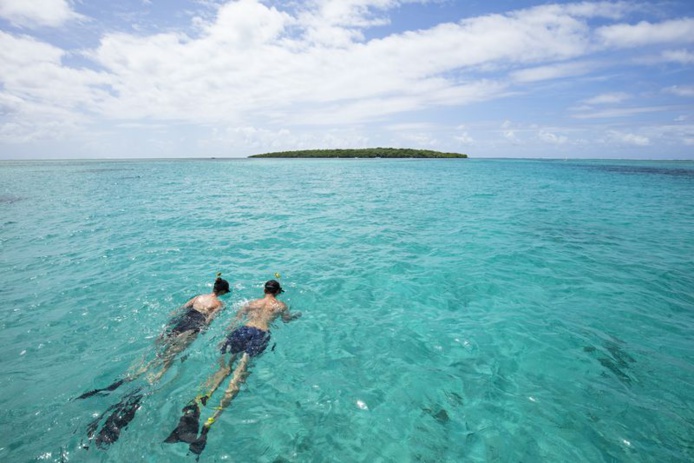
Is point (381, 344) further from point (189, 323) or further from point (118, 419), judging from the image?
point (118, 419)

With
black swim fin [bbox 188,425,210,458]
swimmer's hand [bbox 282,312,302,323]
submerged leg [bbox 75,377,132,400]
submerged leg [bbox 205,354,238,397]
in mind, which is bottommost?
black swim fin [bbox 188,425,210,458]

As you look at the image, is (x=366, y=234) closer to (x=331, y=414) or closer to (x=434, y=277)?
(x=434, y=277)

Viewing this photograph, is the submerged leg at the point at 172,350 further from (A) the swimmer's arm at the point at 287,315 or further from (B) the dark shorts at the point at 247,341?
(A) the swimmer's arm at the point at 287,315

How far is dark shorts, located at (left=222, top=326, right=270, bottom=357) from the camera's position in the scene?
7934mm

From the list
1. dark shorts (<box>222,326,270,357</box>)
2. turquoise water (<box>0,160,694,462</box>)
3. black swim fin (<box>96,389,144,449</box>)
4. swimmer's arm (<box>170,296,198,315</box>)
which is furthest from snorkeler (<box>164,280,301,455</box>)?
swimmer's arm (<box>170,296,198,315</box>)

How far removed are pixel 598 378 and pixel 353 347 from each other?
581 centimetres

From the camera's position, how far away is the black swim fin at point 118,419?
564cm

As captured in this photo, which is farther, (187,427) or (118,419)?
(118,419)

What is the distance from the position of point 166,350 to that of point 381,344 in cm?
566

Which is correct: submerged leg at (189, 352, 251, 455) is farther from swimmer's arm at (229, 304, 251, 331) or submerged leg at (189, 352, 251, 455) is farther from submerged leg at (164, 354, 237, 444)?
Answer: swimmer's arm at (229, 304, 251, 331)

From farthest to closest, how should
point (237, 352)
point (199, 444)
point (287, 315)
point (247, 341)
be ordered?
point (287, 315)
point (247, 341)
point (237, 352)
point (199, 444)

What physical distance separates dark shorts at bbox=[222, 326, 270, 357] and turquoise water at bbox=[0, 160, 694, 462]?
1.51 ft

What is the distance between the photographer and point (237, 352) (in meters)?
7.88

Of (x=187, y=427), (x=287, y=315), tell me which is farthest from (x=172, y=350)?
(x=287, y=315)
